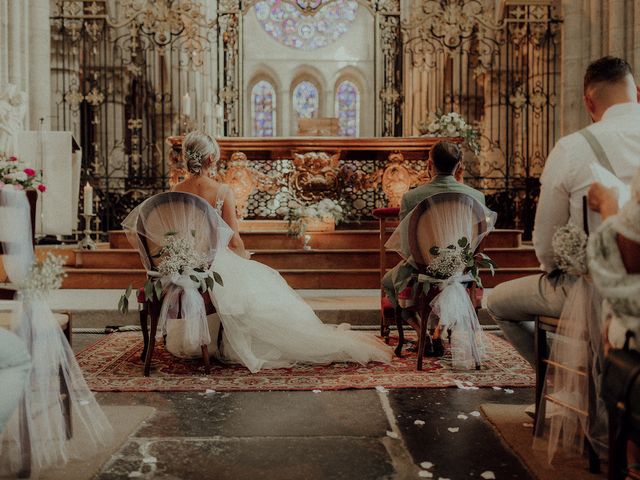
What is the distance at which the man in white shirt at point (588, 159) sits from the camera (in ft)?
7.74

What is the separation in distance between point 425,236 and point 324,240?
3.86 meters

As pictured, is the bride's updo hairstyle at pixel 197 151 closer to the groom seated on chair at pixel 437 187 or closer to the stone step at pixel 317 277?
the groom seated on chair at pixel 437 187

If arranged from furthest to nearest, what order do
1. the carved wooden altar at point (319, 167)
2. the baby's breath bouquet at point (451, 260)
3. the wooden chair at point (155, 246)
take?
1. the carved wooden altar at point (319, 167)
2. the baby's breath bouquet at point (451, 260)
3. the wooden chair at point (155, 246)

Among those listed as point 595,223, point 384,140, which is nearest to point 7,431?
point 595,223

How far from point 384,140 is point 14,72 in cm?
469

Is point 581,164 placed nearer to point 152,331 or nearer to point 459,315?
point 459,315

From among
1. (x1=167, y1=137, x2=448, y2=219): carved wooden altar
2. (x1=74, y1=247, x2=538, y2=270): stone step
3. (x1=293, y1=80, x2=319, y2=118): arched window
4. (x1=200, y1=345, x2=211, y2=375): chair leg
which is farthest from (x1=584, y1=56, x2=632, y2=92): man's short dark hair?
(x1=293, y1=80, x2=319, y2=118): arched window

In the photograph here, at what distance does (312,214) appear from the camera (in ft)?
25.2

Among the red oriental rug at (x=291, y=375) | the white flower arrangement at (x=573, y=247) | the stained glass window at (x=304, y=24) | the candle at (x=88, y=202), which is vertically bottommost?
the red oriental rug at (x=291, y=375)

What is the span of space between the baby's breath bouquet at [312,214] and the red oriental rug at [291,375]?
3293 mm

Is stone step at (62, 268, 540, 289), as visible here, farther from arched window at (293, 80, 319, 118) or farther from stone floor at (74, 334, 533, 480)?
arched window at (293, 80, 319, 118)

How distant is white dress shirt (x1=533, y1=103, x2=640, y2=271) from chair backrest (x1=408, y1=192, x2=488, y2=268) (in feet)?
4.67

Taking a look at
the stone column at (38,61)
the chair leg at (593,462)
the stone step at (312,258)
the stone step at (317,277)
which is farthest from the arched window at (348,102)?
the chair leg at (593,462)

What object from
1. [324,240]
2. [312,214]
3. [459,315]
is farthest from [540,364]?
[324,240]
